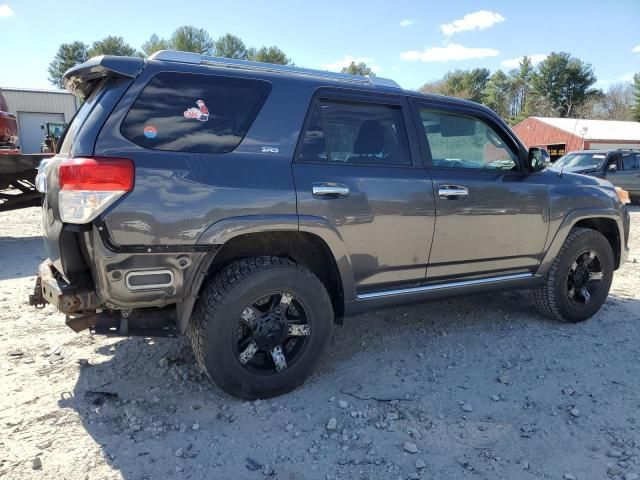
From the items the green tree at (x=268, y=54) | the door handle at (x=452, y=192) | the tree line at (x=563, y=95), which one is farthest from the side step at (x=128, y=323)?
the tree line at (x=563, y=95)

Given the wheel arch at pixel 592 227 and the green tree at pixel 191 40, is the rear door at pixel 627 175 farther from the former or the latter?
the green tree at pixel 191 40

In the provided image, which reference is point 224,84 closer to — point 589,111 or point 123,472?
point 123,472

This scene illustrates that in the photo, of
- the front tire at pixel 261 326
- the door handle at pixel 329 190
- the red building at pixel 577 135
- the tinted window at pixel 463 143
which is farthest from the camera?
the red building at pixel 577 135

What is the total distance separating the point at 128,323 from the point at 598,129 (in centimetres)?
4345

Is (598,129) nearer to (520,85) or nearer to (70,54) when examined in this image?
(520,85)

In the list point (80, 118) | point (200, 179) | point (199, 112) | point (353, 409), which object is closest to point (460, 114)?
point (199, 112)

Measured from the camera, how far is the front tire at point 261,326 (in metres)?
2.87

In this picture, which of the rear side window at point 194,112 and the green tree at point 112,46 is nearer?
the rear side window at point 194,112

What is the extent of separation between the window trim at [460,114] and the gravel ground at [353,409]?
1.44 m

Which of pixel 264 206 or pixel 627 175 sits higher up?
pixel 627 175

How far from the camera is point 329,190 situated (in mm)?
3055

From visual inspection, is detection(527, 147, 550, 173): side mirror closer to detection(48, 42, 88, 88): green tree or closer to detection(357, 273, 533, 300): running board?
detection(357, 273, 533, 300): running board

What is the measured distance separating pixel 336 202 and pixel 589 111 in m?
72.2

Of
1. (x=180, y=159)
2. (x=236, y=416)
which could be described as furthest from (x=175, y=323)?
(x=180, y=159)
